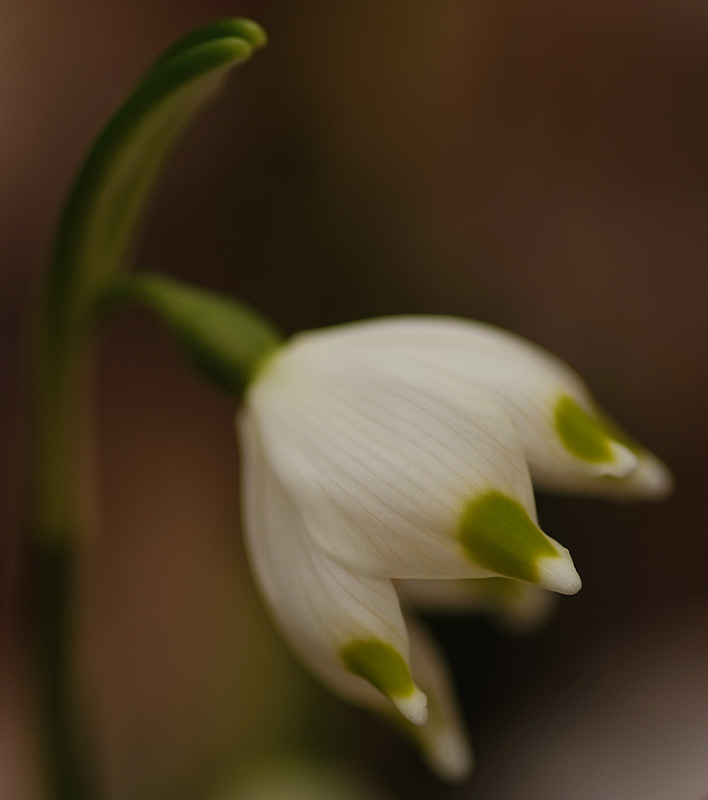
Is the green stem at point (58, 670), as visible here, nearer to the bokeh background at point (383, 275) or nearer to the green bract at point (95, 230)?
the green bract at point (95, 230)

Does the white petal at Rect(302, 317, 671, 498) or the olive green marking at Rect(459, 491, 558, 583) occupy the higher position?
the white petal at Rect(302, 317, 671, 498)

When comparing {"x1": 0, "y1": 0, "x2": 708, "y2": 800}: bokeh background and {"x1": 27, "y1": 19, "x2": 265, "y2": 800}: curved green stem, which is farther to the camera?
{"x1": 0, "y1": 0, "x2": 708, "y2": 800}: bokeh background

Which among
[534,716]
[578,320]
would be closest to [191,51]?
[534,716]

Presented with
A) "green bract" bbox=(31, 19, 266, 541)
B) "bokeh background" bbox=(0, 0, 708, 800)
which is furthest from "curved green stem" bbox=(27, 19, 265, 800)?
"bokeh background" bbox=(0, 0, 708, 800)

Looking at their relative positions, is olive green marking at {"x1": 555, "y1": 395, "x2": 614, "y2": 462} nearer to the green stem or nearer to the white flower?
the white flower

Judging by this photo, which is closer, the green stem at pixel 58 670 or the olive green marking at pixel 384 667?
the olive green marking at pixel 384 667

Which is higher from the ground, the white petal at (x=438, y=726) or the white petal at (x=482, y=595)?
the white petal at (x=482, y=595)

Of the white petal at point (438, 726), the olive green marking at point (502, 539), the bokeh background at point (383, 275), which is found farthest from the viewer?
the bokeh background at point (383, 275)

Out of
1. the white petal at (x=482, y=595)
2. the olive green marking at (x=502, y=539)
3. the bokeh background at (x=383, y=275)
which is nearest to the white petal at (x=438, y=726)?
the white petal at (x=482, y=595)
